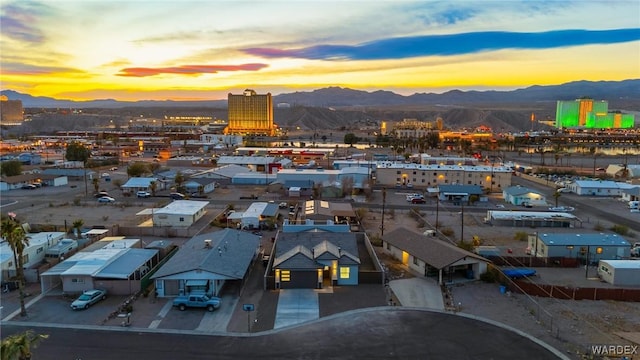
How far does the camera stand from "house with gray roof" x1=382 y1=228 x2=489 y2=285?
15.9 metres

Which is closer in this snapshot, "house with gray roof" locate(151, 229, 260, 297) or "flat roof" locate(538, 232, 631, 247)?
"house with gray roof" locate(151, 229, 260, 297)

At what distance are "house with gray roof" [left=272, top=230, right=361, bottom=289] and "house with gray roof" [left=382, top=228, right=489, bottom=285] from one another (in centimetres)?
243

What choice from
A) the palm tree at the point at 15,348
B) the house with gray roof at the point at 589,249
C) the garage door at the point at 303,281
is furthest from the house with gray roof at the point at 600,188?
the palm tree at the point at 15,348

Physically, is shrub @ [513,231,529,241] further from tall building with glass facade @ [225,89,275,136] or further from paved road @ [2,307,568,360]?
tall building with glass facade @ [225,89,275,136]

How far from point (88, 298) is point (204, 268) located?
3.37 meters

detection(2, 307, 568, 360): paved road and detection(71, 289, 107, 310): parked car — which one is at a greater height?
detection(71, 289, 107, 310): parked car

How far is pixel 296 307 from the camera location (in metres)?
13.5

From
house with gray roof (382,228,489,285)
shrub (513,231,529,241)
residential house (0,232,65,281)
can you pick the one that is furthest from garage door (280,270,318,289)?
shrub (513,231,529,241)

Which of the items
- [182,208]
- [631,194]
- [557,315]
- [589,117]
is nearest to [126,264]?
[182,208]

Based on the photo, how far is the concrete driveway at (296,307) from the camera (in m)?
12.7

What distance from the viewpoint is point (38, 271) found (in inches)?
634

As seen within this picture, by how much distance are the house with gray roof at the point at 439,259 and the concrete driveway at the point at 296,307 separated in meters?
4.33

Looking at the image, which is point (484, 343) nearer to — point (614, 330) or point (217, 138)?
point (614, 330)

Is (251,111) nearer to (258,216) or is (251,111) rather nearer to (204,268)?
(258,216)
